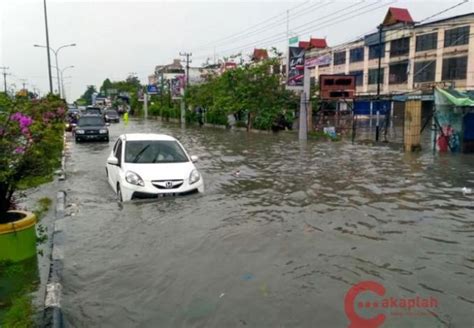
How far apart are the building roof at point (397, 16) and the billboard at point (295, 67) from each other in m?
31.6

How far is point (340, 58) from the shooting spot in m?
67.0

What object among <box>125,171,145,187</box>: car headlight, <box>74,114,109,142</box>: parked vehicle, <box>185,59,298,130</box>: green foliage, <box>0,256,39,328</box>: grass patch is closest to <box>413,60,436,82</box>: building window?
<box>185,59,298,130</box>: green foliage

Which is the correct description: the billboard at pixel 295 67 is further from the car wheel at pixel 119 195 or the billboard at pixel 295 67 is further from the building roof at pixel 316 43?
the building roof at pixel 316 43

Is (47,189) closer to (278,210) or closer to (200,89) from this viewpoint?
(278,210)

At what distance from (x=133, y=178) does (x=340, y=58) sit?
205 ft

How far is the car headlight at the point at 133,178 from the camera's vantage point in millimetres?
9609

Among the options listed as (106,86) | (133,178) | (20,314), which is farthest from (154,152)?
(106,86)

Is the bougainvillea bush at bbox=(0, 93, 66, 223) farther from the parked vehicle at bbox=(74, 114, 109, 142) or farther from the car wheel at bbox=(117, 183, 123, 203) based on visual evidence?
the parked vehicle at bbox=(74, 114, 109, 142)

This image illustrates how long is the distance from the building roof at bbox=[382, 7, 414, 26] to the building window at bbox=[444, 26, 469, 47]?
834 cm

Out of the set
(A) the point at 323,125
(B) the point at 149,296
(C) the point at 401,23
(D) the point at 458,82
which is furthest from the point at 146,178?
(C) the point at 401,23

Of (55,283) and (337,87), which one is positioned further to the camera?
(337,87)

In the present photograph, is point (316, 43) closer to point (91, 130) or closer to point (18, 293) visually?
point (91, 130)

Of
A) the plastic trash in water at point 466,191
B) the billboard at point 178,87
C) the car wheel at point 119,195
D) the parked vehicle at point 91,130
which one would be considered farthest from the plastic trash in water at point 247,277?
the billboard at point 178,87

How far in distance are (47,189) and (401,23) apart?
5342cm
